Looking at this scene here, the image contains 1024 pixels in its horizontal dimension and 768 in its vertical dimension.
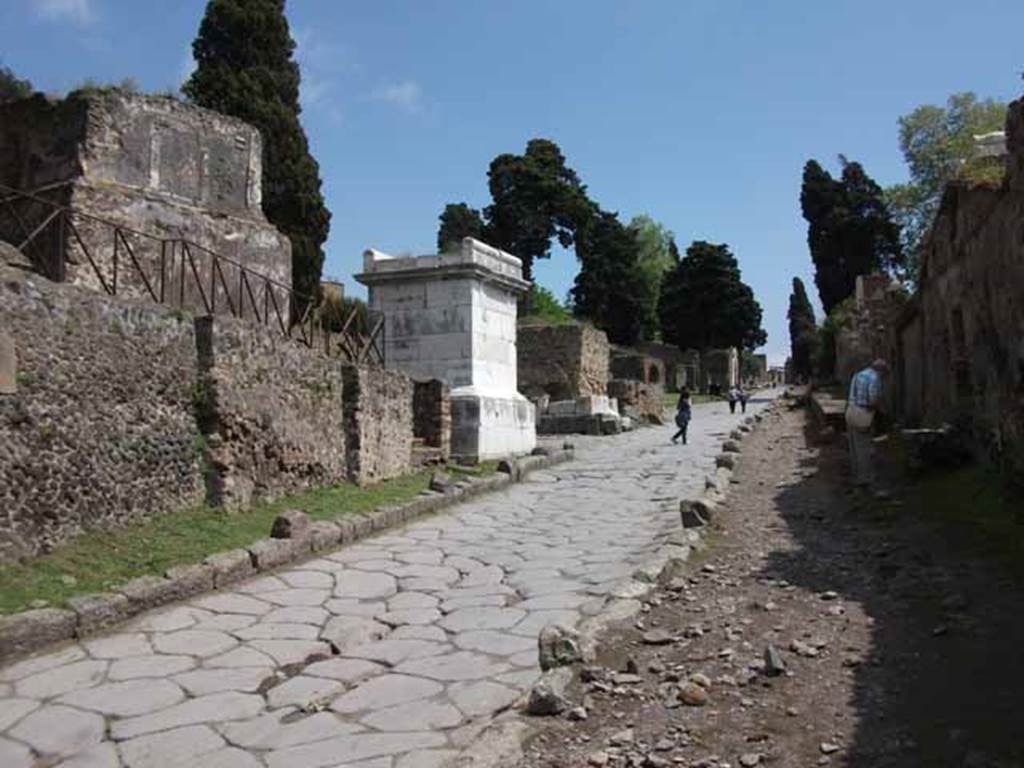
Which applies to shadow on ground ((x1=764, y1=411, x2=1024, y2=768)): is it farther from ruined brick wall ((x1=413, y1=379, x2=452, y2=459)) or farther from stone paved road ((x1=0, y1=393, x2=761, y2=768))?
ruined brick wall ((x1=413, y1=379, x2=452, y2=459))

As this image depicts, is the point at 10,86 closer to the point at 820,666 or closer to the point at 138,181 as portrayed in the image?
the point at 138,181

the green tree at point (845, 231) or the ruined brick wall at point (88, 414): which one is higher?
the green tree at point (845, 231)

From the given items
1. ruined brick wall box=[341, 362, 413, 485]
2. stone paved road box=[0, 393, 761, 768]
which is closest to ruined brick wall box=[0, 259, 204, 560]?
stone paved road box=[0, 393, 761, 768]

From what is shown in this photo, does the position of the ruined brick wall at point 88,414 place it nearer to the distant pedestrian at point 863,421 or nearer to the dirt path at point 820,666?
the dirt path at point 820,666

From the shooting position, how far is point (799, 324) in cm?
6506

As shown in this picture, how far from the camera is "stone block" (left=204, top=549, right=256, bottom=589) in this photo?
6.65 meters

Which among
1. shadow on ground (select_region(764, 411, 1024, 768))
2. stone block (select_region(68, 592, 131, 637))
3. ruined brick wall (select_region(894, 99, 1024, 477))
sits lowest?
stone block (select_region(68, 592, 131, 637))

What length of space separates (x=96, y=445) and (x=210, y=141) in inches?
292

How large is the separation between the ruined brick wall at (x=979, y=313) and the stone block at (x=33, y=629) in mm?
6206

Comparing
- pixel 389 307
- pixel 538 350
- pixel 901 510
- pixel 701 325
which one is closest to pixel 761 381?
pixel 701 325

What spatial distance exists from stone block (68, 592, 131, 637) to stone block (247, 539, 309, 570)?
134 centimetres

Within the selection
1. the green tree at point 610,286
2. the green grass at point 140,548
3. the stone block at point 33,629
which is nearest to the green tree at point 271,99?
the green grass at point 140,548

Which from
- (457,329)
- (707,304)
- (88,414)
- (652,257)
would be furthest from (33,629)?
(652,257)

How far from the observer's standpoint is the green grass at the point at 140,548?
19.5 feet
